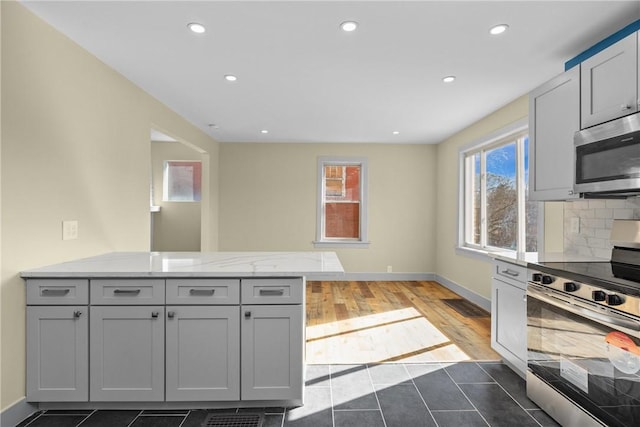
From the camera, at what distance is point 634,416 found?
156 centimetres

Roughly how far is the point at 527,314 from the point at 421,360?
0.98m

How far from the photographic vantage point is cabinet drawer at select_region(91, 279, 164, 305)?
2.06m

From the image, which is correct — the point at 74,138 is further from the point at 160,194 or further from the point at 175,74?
the point at 160,194

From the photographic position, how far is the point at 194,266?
2.24 metres

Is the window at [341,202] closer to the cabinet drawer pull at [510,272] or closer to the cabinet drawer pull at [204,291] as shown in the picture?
the cabinet drawer pull at [510,272]

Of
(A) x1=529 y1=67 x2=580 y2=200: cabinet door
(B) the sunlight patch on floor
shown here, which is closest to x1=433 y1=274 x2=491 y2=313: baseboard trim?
(B) the sunlight patch on floor

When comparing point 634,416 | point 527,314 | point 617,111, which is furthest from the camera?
point 527,314

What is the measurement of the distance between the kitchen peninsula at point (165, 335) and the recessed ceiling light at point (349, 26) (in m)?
1.55

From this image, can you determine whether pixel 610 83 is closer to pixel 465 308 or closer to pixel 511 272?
pixel 511 272

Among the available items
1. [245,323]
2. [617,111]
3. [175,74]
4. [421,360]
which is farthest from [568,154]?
[175,74]

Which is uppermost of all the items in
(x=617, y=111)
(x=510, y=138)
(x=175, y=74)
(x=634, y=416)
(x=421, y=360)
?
(x=175, y=74)

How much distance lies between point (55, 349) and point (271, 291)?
4.32 feet

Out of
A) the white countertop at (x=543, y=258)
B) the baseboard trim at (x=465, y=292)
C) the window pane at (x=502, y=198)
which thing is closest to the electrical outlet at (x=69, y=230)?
the white countertop at (x=543, y=258)

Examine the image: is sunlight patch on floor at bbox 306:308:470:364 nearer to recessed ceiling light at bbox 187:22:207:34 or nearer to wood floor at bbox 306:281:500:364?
wood floor at bbox 306:281:500:364
